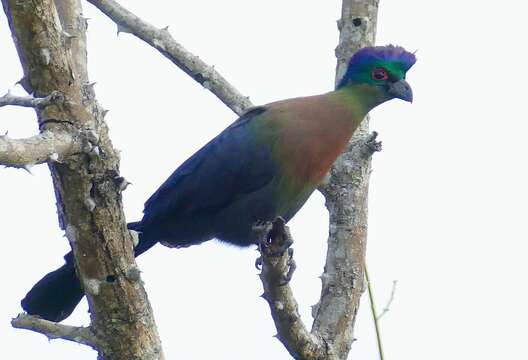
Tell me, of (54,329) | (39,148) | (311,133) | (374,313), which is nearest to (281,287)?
(54,329)

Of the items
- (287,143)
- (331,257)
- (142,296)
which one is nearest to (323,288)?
(331,257)

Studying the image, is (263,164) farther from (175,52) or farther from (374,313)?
(374,313)

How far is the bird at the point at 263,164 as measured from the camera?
424 cm

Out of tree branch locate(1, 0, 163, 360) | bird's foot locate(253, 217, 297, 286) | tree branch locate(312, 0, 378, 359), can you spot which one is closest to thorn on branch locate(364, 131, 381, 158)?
tree branch locate(312, 0, 378, 359)

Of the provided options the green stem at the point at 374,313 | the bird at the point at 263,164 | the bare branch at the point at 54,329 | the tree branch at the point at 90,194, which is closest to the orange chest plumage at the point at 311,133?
the bird at the point at 263,164

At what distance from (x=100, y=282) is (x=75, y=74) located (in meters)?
0.73

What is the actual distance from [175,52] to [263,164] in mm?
748

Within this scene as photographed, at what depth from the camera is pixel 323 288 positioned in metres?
4.06

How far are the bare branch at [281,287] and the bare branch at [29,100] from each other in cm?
87

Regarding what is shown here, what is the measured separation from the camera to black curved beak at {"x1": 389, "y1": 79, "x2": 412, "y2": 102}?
4594 mm

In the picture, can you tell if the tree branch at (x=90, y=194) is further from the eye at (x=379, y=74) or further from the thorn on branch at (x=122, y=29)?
the eye at (x=379, y=74)

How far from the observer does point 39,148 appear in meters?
2.78

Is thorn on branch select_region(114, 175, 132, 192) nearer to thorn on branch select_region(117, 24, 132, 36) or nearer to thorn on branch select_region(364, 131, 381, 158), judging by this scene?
thorn on branch select_region(364, 131, 381, 158)

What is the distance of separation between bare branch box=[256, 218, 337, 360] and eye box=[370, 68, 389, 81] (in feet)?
4.74
